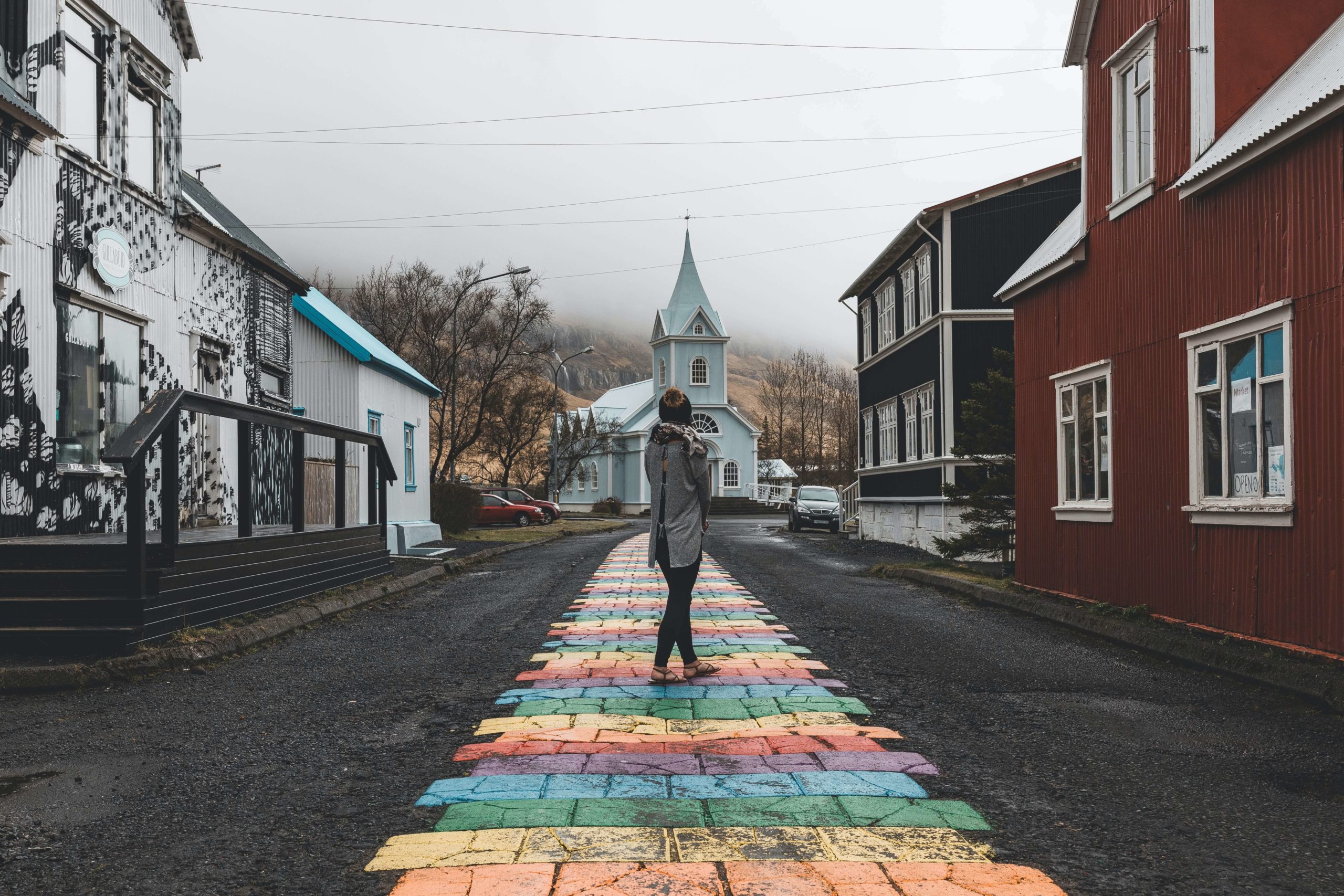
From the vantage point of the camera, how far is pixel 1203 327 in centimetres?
966

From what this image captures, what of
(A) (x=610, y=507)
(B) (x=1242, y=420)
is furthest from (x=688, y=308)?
(B) (x=1242, y=420)

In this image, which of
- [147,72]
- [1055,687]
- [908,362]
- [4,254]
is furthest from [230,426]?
[908,362]

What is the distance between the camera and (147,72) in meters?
13.0

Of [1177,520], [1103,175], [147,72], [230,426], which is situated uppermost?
[147,72]

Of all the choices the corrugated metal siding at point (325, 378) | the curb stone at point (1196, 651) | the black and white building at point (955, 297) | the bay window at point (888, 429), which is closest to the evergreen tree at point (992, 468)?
the curb stone at point (1196, 651)

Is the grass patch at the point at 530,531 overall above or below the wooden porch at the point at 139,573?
below

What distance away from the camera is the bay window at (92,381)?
1077 centimetres

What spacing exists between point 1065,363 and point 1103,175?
218 centimetres

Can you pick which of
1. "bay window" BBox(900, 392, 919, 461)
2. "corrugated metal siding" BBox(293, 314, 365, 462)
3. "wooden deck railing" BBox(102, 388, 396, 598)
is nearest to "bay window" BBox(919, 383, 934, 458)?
"bay window" BBox(900, 392, 919, 461)

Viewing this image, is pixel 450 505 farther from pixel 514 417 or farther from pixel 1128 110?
pixel 514 417

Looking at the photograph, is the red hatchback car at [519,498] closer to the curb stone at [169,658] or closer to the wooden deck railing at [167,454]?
the curb stone at [169,658]

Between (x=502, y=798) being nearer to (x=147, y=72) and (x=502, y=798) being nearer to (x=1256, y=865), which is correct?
(x=1256, y=865)

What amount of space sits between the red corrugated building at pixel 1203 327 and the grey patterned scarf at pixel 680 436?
450 centimetres

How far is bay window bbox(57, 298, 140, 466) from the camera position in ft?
35.3
